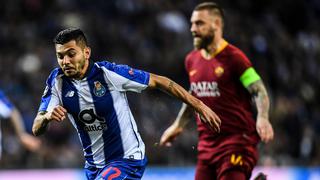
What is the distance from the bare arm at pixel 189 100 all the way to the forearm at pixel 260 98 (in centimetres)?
103

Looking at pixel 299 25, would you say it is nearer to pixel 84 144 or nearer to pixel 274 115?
pixel 274 115

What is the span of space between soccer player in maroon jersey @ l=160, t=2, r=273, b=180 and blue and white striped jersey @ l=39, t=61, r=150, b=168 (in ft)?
4.12

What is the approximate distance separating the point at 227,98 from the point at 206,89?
0.22 meters

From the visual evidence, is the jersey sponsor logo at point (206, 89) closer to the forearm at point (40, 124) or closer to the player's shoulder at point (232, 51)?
the player's shoulder at point (232, 51)

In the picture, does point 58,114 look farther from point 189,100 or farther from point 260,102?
point 260,102

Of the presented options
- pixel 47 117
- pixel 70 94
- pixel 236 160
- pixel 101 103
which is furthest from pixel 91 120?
pixel 236 160

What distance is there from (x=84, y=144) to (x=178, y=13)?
30.6 ft

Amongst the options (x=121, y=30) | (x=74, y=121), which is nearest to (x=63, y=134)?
(x=121, y=30)

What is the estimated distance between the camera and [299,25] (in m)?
16.3

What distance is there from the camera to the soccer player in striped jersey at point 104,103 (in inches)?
251

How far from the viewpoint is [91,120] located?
6426 mm

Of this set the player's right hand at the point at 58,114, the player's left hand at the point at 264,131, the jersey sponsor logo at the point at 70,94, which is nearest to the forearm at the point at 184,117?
the player's left hand at the point at 264,131

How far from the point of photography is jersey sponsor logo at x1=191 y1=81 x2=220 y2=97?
7.56 m

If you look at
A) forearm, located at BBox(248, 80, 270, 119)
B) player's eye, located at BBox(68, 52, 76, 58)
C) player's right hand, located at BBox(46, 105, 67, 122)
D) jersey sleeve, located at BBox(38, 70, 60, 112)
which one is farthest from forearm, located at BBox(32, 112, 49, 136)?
forearm, located at BBox(248, 80, 270, 119)
